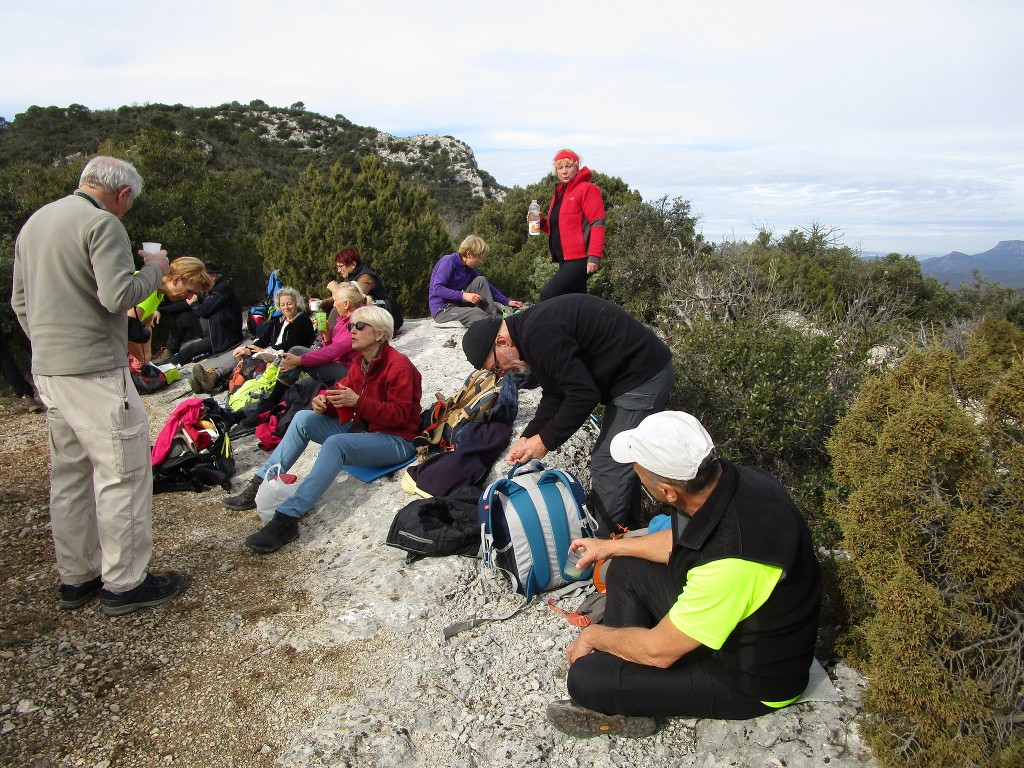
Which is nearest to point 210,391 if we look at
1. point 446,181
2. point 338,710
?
point 338,710

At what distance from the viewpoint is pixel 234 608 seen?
3357 millimetres

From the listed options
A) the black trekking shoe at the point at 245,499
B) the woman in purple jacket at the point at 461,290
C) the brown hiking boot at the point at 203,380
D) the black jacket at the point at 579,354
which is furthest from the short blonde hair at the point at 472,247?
the black jacket at the point at 579,354

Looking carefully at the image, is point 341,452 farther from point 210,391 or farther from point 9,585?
point 210,391

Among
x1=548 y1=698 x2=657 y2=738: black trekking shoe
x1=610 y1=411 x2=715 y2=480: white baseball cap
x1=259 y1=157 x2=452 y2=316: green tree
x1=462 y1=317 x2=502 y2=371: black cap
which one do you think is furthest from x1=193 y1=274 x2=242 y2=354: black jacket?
x1=610 y1=411 x2=715 y2=480: white baseball cap

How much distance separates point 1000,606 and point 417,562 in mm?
2676

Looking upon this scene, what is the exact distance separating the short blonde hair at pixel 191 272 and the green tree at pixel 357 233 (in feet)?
9.97

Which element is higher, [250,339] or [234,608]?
[250,339]

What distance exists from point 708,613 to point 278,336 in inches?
230

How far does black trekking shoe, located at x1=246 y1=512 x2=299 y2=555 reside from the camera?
3.91 meters

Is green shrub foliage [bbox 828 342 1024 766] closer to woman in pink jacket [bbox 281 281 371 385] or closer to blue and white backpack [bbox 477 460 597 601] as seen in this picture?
blue and white backpack [bbox 477 460 597 601]

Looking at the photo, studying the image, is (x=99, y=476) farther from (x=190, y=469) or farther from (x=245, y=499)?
(x=190, y=469)

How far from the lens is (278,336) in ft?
22.2

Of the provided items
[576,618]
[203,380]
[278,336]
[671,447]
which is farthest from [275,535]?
[203,380]

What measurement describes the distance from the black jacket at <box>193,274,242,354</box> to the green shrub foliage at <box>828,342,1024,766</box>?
6.76 meters
